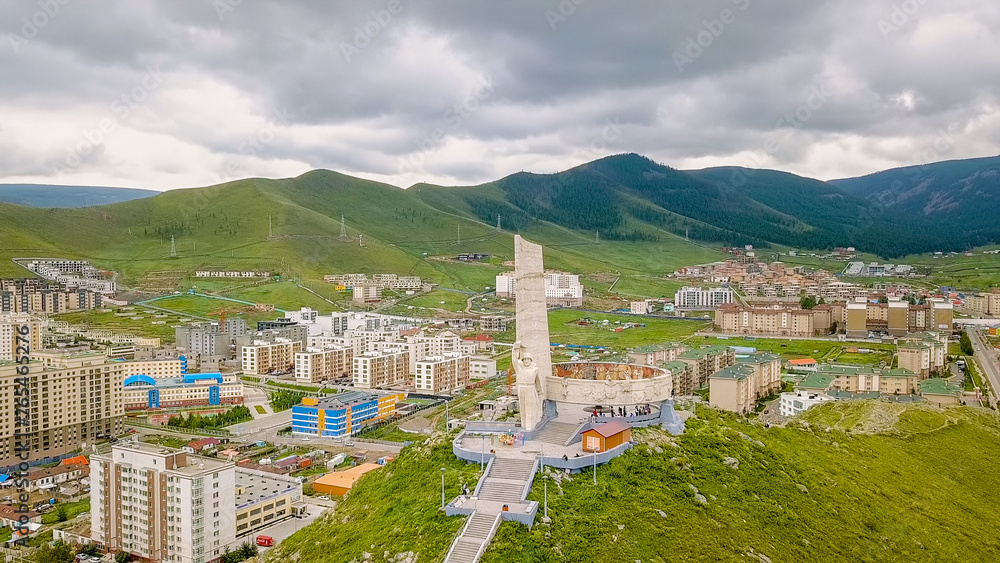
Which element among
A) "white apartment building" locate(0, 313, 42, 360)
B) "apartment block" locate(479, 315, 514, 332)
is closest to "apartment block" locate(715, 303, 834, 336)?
"apartment block" locate(479, 315, 514, 332)

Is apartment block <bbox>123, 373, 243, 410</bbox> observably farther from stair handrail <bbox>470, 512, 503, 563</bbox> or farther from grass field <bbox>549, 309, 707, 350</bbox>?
stair handrail <bbox>470, 512, 503, 563</bbox>

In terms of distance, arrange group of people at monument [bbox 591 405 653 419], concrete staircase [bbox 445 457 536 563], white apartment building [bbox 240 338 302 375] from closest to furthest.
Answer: concrete staircase [bbox 445 457 536 563]
group of people at monument [bbox 591 405 653 419]
white apartment building [bbox 240 338 302 375]

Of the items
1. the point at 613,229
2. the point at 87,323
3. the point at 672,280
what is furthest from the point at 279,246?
the point at 613,229

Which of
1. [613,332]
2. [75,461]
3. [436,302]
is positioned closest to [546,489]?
[75,461]

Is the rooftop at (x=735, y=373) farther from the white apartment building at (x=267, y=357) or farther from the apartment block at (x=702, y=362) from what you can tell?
the white apartment building at (x=267, y=357)

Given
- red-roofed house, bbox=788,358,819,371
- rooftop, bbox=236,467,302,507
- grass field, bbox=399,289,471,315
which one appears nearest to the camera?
rooftop, bbox=236,467,302,507

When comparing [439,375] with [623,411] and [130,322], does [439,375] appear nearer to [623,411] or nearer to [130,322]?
[623,411]
